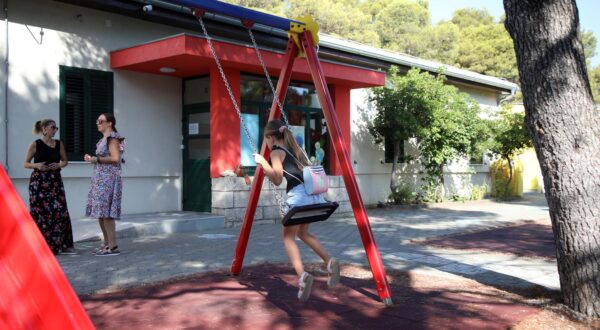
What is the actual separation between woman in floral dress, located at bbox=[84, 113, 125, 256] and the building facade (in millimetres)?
2856

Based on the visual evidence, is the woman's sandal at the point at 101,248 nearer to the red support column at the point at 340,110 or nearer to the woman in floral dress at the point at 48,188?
the woman in floral dress at the point at 48,188

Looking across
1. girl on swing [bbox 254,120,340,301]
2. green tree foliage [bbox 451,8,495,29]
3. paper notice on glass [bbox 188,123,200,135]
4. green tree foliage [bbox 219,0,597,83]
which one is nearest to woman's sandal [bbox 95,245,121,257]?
girl on swing [bbox 254,120,340,301]

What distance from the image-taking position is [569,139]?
449 centimetres

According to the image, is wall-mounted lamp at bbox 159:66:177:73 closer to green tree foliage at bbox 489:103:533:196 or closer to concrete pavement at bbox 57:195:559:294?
concrete pavement at bbox 57:195:559:294

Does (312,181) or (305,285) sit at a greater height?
(312,181)

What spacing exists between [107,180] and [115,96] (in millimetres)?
3980

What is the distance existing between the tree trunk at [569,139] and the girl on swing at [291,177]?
196 cm

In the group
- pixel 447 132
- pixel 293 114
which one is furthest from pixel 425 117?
pixel 293 114

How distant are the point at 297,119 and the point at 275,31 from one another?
81.9 inches

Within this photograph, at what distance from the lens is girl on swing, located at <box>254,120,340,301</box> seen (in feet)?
15.8

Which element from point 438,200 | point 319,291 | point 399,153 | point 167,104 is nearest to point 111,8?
point 167,104

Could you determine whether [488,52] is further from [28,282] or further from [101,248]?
[28,282]

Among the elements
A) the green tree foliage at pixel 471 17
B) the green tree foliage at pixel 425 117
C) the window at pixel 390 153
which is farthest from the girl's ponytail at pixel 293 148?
the green tree foliage at pixel 471 17

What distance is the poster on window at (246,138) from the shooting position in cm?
1146
